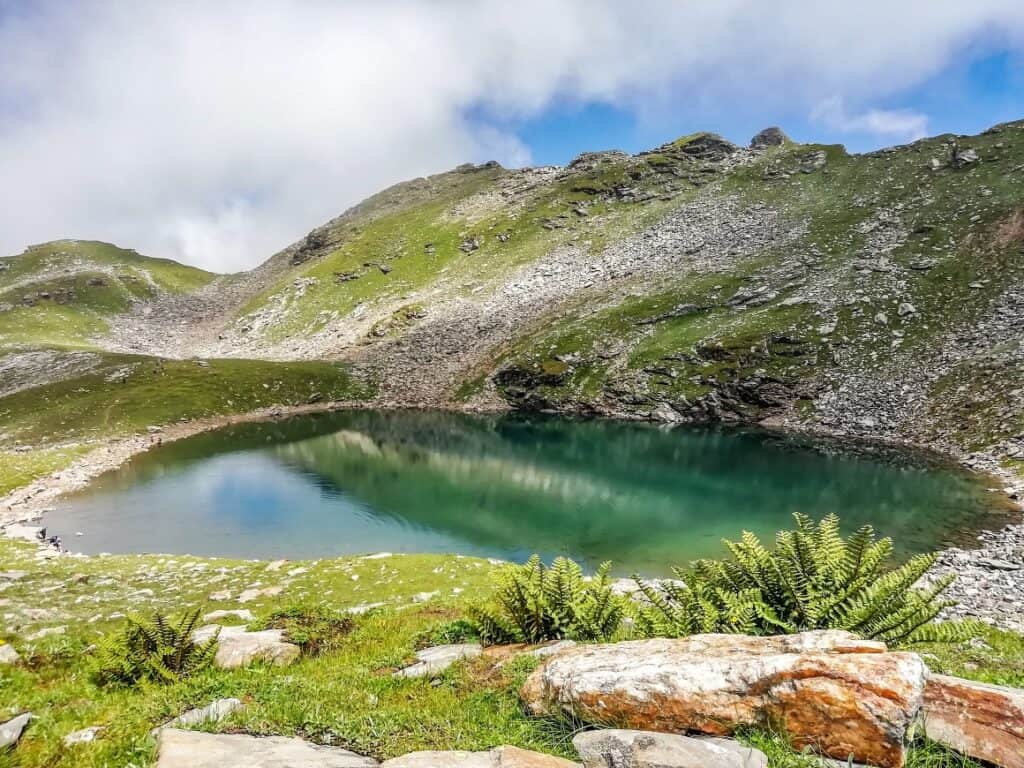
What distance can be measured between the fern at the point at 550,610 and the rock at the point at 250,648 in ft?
13.8

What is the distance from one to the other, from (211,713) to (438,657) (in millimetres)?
4300

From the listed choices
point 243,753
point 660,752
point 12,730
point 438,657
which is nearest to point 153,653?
point 12,730

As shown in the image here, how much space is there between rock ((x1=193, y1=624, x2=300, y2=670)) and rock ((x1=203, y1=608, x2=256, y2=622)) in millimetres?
4408

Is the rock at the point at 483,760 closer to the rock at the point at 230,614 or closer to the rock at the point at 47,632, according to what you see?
the rock at the point at 230,614

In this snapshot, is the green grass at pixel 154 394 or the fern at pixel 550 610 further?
the green grass at pixel 154 394

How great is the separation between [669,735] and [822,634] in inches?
105

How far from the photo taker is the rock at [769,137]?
165 meters

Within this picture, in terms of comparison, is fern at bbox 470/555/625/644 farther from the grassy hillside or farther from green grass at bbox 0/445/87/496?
the grassy hillside

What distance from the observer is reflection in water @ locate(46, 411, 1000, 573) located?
3531 cm

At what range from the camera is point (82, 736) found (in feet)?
24.0

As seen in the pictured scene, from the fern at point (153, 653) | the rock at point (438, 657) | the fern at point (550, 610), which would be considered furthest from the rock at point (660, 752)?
the fern at point (153, 653)

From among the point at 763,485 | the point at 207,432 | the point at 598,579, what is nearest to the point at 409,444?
the point at 207,432

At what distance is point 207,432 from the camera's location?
7400cm

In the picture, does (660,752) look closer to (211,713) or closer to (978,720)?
(978,720)
